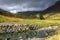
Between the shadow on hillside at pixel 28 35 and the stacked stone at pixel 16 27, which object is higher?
the stacked stone at pixel 16 27

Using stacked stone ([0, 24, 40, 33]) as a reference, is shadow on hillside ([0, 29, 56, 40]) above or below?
below

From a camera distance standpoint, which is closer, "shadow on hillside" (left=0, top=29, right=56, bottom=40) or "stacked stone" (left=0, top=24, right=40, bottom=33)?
"shadow on hillside" (left=0, top=29, right=56, bottom=40)

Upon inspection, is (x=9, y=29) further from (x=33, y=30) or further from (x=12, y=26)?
(x=33, y=30)

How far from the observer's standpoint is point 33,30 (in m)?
69.8

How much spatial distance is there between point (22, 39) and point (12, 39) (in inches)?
103

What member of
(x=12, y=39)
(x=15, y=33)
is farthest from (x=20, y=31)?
(x=12, y=39)

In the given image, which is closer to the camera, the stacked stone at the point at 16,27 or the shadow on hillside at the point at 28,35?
the shadow on hillside at the point at 28,35

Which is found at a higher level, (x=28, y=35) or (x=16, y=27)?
(x=16, y=27)

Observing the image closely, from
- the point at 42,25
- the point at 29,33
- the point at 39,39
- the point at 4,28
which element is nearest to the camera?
the point at 39,39

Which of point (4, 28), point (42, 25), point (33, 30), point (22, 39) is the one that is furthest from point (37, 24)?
point (22, 39)

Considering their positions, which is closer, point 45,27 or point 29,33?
point 29,33

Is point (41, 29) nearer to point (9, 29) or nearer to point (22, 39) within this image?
point (9, 29)

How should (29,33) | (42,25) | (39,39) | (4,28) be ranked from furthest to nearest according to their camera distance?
1. (42,25)
2. (4,28)
3. (29,33)
4. (39,39)

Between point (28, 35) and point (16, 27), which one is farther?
point (16, 27)
